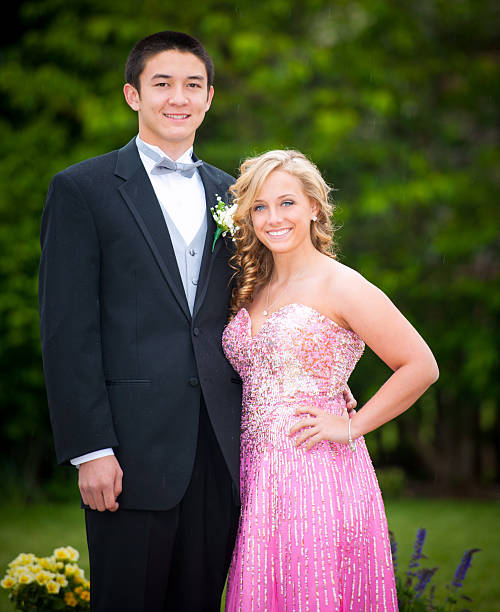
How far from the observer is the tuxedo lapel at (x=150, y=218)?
2.77 meters

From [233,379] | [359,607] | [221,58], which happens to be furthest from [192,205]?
[221,58]

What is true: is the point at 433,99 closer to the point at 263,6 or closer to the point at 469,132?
the point at 469,132

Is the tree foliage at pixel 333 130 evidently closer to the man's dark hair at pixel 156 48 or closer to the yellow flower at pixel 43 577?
the yellow flower at pixel 43 577

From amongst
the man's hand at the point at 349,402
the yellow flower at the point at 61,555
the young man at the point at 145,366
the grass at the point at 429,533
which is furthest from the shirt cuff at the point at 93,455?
the grass at the point at 429,533

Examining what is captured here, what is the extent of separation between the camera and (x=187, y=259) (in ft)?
9.48

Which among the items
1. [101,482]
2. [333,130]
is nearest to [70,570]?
[101,482]

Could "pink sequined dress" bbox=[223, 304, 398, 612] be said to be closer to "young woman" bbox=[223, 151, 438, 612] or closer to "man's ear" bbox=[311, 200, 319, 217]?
"young woman" bbox=[223, 151, 438, 612]

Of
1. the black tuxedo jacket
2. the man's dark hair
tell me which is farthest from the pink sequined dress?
the man's dark hair

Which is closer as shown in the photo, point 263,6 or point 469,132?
point 263,6

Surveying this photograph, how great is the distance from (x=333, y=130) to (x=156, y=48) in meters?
5.32

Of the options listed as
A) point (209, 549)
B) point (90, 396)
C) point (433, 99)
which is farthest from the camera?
point (433, 99)

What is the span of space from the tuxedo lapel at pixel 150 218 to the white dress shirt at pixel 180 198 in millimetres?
61

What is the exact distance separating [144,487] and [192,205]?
1074 mm

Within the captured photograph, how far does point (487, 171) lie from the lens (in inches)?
348
